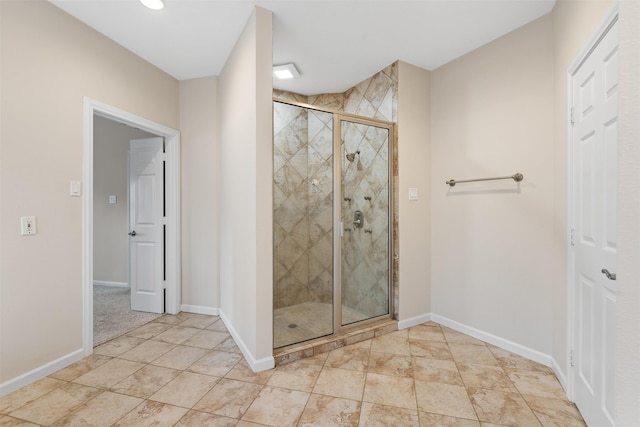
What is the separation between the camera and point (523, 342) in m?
2.29

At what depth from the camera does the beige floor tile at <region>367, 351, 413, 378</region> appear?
208 centimetres

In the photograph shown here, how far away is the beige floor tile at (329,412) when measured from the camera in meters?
1.58

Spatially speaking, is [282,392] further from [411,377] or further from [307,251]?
[307,251]

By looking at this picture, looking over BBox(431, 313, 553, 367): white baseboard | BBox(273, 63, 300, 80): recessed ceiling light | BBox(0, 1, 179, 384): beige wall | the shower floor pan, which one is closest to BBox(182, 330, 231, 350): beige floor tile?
the shower floor pan

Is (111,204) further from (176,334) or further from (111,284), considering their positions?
(176,334)

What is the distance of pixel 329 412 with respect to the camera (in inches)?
65.6

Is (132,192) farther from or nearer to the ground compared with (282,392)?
farther from the ground

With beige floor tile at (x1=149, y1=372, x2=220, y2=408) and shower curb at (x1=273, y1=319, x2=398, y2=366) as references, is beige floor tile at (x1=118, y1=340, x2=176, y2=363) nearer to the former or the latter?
beige floor tile at (x1=149, y1=372, x2=220, y2=408)

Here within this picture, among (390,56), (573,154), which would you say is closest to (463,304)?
(573,154)

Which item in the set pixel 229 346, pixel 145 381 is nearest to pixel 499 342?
pixel 229 346

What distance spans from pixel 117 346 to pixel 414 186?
3.04m

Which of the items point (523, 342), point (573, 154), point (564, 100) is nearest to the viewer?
point (573, 154)

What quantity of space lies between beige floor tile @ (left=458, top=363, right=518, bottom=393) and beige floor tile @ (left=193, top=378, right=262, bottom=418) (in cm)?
142

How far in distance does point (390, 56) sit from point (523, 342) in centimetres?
271
